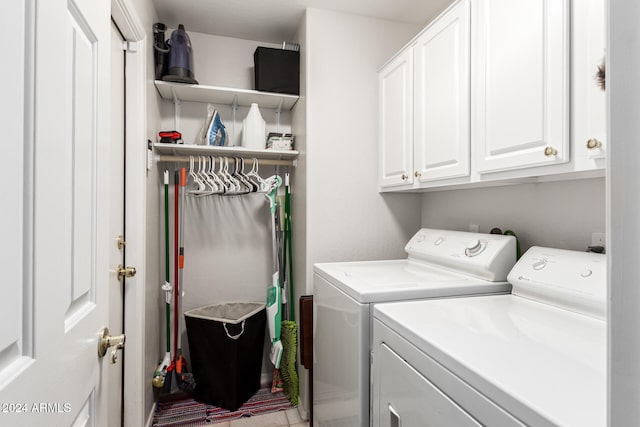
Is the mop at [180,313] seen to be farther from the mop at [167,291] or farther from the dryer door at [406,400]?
the dryer door at [406,400]

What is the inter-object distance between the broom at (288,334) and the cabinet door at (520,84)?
1424 mm

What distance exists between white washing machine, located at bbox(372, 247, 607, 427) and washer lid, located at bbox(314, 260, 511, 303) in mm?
58

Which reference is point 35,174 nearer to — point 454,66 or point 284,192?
point 454,66

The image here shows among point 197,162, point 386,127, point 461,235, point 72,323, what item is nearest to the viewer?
point 72,323

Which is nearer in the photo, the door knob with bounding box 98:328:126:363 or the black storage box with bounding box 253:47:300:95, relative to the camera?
the door knob with bounding box 98:328:126:363

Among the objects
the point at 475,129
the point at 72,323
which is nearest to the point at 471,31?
the point at 475,129

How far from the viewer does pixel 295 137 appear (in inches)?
97.5

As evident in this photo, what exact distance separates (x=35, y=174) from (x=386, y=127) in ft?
6.37

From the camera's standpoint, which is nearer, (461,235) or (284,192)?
(461,235)

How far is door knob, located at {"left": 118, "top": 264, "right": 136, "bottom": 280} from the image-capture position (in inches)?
64.6

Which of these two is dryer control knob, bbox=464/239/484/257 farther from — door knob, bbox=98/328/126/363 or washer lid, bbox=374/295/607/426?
door knob, bbox=98/328/126/363

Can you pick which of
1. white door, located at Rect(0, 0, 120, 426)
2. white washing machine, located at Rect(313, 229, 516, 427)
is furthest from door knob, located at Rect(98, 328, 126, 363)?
white washing machine, located at Rect(313, 229, 516, 427)

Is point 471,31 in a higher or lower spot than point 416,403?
higher

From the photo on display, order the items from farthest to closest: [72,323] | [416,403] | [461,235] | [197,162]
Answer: [197,162]
[461,235]
[416,403]
[72,323]
